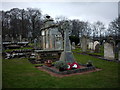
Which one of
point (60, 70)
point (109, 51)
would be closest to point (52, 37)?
point (109, 51)

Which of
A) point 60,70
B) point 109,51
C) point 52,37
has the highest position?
point 52,37

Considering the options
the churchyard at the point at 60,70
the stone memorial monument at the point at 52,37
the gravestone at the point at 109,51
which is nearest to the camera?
the churchyard at the point at 60,70

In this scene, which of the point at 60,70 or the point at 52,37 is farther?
the point at 52,37

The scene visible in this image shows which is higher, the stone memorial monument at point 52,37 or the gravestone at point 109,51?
the stone memorial monument at point 52,37

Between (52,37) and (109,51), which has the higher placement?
(52,37)

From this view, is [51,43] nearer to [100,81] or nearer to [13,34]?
[100,81]

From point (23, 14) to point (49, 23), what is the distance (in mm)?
31300

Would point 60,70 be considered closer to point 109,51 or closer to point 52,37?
point 109,51

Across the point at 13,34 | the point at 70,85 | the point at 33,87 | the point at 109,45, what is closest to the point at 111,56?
the point at 109,45

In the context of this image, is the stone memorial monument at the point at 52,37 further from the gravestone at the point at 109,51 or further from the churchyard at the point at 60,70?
the gravestone at the point at 109,51

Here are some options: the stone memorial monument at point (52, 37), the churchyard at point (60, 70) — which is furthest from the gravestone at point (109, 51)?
the stone memorial monument at point (52, 37)

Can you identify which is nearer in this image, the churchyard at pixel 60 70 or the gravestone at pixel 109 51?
the churchyard at pixel 60 70

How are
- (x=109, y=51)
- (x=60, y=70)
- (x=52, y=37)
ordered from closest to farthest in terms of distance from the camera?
(x=60, y=70), (x=109, y=51), (x=52, y=37)

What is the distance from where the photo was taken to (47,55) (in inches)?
570
